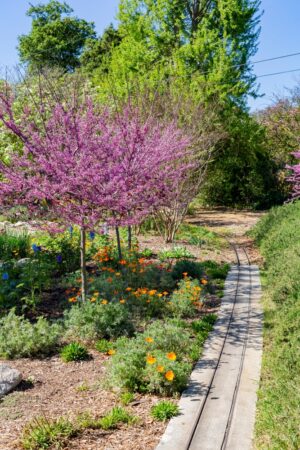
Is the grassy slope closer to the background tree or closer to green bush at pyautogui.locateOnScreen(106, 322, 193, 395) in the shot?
green bush at pyautogui.locateOnScreen(106, 322, 193, 395)

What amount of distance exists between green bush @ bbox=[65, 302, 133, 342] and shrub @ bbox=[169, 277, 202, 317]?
92 cm

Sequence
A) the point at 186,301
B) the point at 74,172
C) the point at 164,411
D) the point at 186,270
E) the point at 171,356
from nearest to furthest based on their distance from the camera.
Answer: the point at 164,411
the point at 171,356
the point at 74,172
the point at 186,301
the point at 186,270

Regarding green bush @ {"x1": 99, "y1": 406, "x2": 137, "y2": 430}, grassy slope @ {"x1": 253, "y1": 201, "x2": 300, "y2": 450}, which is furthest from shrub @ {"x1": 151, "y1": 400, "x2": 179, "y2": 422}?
grassy slope @ {"x1": 253, "y1": 201, "x2": 300, "y2": 450}

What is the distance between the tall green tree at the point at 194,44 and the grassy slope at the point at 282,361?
36.6 feet

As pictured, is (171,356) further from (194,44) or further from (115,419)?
(194,44)

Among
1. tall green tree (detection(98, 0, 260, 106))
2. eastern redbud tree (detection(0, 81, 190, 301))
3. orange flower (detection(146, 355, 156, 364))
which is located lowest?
orange flower (detection(146, 355, 156, 364))

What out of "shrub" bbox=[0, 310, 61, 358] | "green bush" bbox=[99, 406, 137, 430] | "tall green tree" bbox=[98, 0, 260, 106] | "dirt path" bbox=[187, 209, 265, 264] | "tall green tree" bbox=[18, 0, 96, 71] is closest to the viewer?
"green bush" bbox=[99, 406, 137, 430]

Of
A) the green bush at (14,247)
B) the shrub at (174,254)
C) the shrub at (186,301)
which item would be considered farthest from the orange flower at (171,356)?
the green bush at (14,247)

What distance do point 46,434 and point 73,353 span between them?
5.43 ft

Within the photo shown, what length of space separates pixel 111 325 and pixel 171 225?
6.25 m

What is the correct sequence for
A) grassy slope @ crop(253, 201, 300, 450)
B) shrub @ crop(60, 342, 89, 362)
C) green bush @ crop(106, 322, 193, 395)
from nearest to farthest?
1. grassy slope @ crop(253, 201, 300, 450)
2. green bush @ crop(106, 322, 193, 395)
3. shrub @ crop(60, 342, 89, 362)

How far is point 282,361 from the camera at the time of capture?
15.0 ft

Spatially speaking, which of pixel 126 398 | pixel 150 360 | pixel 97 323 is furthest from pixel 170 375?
pixel 97 323

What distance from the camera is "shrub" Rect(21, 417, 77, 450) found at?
363 cm
